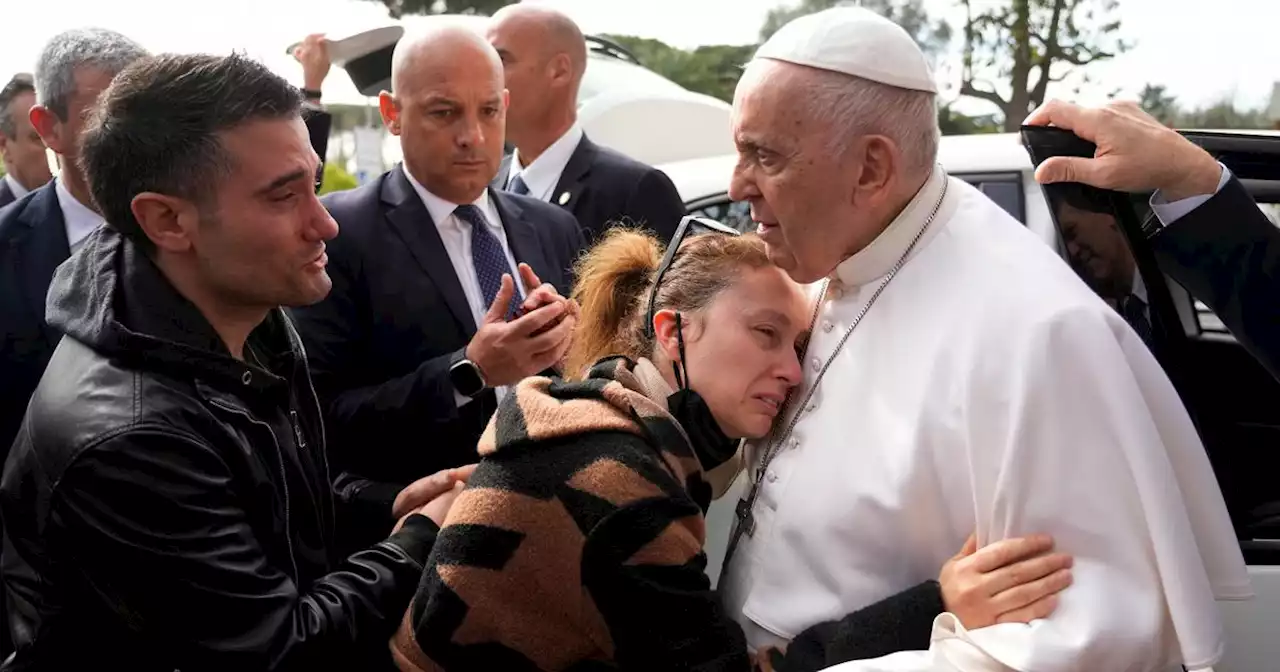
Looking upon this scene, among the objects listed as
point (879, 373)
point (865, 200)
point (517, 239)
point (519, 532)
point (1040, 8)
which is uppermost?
point (865, 200)

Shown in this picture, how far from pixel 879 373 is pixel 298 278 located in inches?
41.7

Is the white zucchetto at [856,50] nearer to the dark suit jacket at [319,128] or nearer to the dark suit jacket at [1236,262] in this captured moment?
the dark suit jacket at [1236,262]

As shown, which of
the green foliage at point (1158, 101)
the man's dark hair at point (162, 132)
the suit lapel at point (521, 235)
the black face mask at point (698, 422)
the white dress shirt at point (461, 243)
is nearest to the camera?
the man's dark hair at point (162, 132)

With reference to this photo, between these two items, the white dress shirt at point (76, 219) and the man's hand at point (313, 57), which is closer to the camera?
the white dress shirt at point (76, 219)

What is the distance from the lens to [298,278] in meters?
2.24

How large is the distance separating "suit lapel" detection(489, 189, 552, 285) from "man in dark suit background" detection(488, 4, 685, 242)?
0.61 meters

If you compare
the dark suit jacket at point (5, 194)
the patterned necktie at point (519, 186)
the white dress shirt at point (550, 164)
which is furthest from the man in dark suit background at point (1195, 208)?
the dark suit jacket at point (5, 194)

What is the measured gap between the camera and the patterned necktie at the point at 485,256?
3463 millimetres

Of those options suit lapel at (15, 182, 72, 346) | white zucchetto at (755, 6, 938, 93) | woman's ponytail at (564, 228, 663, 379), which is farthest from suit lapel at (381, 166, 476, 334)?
white zucchetto at (755, 6, 938, 93)

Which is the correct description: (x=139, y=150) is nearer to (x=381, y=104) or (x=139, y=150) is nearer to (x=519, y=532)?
(x=519, y=532)

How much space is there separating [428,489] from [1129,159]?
149 centimetres

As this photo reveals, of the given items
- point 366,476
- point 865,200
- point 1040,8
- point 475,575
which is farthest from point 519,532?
point 1040,8

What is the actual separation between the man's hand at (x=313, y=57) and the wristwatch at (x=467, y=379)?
7.40ft

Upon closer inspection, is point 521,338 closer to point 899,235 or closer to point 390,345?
point 390,345
